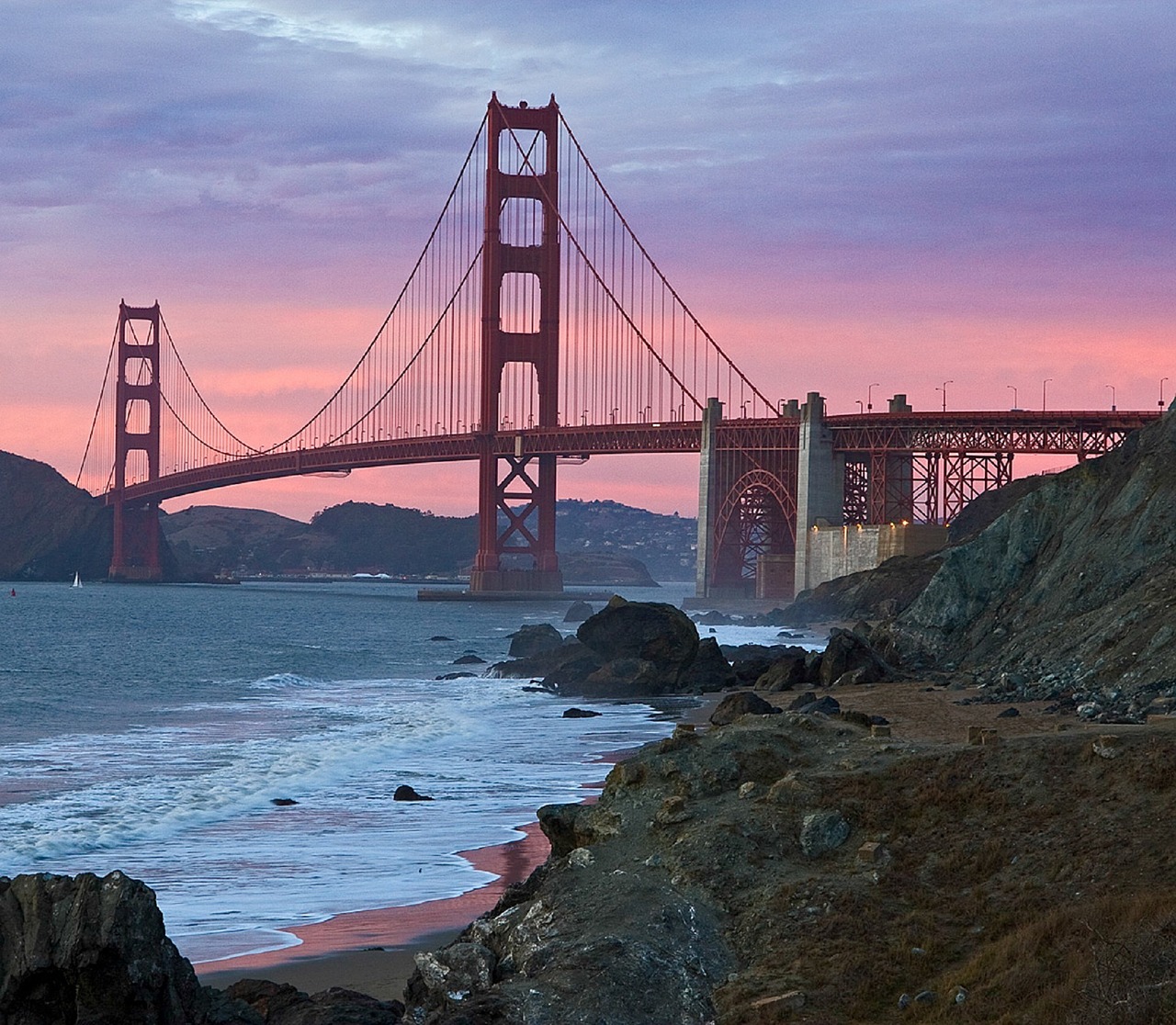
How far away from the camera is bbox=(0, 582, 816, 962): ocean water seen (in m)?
14.8

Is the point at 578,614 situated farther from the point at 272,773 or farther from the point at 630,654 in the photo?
the point at 272,773

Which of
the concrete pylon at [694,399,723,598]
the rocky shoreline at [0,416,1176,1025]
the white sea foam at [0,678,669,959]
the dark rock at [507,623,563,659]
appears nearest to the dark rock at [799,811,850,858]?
the rocky shoreline at [0,416,1176,1025]

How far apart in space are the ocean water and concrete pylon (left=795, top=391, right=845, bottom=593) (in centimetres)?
2403

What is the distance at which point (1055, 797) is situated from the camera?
436 inches

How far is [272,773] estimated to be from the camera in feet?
75.1

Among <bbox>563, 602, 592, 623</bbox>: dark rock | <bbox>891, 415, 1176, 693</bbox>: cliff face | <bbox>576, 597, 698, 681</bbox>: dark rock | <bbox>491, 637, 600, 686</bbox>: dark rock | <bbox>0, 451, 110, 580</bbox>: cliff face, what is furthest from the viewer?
<bbox>0, 451, 110, 580</bbox>: cliff face

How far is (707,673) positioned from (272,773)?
1463 cm

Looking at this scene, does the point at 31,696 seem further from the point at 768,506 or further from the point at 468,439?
the point at 468,439

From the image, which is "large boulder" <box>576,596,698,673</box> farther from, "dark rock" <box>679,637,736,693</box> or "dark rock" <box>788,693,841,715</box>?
"dark rock" <box>788,693,841,715</box>

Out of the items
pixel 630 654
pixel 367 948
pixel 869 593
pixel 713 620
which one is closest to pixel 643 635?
pixel 630 654

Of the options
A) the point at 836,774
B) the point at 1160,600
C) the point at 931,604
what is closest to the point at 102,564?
the point at 931,604

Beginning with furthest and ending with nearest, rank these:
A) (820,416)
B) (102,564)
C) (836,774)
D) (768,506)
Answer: (102,564), (768,506), (820,416), (836,774)

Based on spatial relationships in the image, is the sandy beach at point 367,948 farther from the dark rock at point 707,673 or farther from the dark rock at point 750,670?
the dark rock at point 707,673

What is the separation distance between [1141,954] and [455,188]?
99.1 meters
